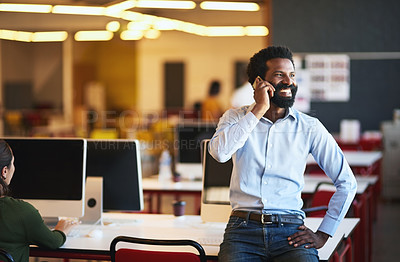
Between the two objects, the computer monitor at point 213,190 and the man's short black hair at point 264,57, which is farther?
the computer monitor at point 213,190

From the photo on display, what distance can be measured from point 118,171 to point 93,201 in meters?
0.22

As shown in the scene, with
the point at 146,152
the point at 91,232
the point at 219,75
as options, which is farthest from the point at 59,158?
the point at 219,75

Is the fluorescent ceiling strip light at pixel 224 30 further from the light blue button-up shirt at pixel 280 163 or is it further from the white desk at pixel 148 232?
the light blue button-up shirt at pixel 280 163

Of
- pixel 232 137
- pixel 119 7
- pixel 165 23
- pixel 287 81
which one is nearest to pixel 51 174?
pixel 232 137

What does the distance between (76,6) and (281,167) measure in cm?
562

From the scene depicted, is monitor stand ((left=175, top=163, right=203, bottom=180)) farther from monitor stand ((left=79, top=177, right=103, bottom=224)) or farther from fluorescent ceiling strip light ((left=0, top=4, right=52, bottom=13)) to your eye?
fluorescent ceiling strip light ((left=0, top=4, right=52, bottom=13))

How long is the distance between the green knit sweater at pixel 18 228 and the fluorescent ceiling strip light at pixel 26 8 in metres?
3.36

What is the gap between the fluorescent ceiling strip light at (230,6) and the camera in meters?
8.92

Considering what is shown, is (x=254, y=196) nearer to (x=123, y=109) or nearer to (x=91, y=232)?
(x=91, y=232)

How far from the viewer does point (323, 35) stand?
5484mm

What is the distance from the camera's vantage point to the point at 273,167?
2555 mm

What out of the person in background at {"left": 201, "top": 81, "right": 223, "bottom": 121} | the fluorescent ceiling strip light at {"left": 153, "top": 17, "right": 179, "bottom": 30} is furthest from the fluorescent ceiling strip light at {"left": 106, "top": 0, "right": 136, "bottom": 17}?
the fluorescent ceiling strip light at {"left": 153, "top": 17, "right": 179, "bottom": 30}

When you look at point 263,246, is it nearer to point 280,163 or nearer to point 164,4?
point 280,163

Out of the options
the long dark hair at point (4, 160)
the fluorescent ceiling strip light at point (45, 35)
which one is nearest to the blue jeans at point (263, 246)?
the long dark hair at point (4, 160)
